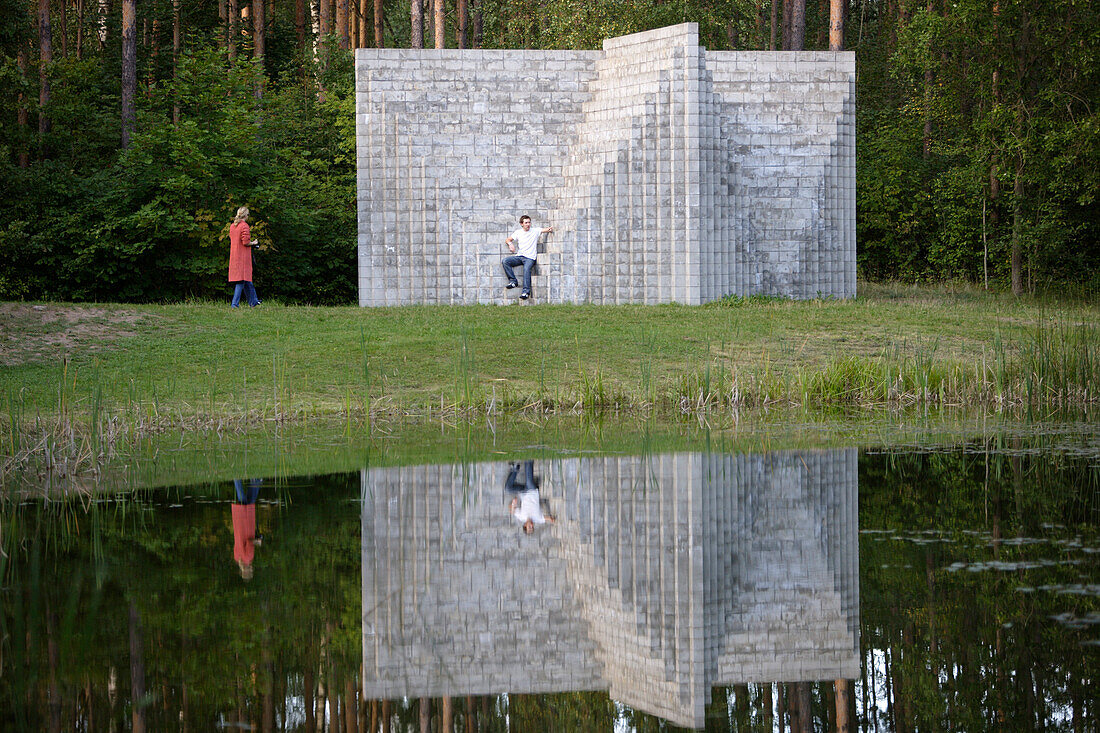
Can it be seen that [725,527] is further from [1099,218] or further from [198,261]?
[1099,218]

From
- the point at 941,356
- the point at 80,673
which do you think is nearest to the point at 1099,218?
the point at 941,356

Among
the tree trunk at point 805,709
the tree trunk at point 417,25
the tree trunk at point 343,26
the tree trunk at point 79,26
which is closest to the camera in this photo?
the tree trunk at point 805,709

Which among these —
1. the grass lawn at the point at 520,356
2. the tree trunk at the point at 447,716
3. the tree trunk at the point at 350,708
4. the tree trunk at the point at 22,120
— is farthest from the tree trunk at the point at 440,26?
the tree trunk at the point at 447,716

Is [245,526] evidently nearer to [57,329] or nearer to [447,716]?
[447,716]

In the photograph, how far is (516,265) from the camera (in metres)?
21.2

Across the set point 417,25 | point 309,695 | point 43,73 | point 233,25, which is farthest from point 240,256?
point 233,25

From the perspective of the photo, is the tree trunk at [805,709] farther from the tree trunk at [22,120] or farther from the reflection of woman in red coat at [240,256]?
the tree trunk at [22,120]

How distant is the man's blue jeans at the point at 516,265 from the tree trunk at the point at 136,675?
628 inches

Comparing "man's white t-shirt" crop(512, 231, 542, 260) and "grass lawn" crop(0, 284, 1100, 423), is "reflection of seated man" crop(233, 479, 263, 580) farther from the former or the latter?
"man's white t-shirt" crop(512, 231, 542, 260)

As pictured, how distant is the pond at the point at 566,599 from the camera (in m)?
4.05

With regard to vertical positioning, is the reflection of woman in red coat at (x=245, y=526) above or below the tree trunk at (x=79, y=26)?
below

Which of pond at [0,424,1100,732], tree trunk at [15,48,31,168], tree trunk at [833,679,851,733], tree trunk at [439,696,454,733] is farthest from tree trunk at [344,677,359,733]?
tree trunk at [15,48,31,168]

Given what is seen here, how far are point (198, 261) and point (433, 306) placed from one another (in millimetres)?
5581

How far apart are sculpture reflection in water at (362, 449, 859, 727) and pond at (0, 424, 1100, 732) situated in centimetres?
2
